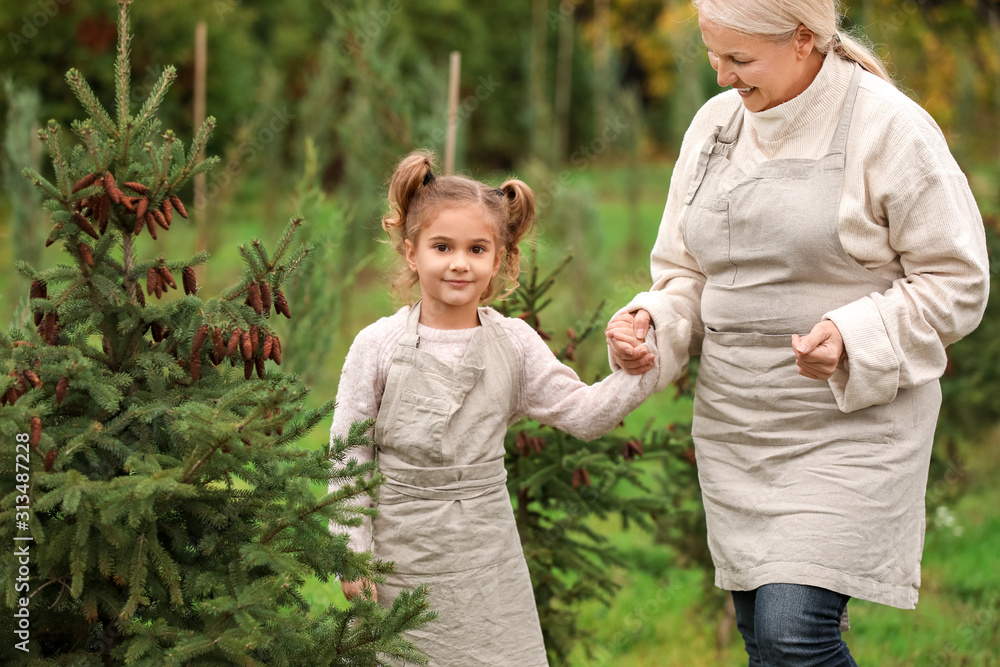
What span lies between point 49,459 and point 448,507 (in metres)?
0.97

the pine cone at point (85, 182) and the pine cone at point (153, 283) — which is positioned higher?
the pine cone at point (85, 182)

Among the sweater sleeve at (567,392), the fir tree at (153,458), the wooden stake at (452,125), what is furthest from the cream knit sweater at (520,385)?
the wooden stake at (452,125)

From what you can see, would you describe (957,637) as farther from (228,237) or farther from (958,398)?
(228,237)

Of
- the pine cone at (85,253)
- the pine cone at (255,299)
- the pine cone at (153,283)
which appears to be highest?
the pine cone at (85,253)

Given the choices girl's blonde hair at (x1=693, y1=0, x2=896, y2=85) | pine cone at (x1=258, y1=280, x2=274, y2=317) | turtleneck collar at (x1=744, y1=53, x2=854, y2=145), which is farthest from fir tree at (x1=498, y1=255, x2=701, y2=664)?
pine cone at (x1=258, y1=280, x2=274, y2=317)

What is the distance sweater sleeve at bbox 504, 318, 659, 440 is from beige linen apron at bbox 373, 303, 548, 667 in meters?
0.13

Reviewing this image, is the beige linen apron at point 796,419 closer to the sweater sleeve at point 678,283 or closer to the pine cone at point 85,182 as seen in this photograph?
the sweater sleeve at point 678,283

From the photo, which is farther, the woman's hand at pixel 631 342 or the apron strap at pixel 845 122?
the woman's hand at pixel 631 342

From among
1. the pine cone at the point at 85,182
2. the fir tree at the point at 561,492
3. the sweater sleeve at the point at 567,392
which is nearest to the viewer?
the pine cone at the point at 85,182

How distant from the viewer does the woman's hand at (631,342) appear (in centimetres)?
275

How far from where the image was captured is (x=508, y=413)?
9.37 feet

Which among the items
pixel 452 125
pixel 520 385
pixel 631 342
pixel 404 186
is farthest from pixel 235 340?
pixel 452 125

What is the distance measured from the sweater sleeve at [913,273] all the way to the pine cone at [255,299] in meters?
1.30

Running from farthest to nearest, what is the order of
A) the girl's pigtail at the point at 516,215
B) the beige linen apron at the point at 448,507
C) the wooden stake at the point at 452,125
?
the wooden stake at the point at 452,125, the girl's pigtail at the point at 516,215, the beige linen apron at the point at 448,507
